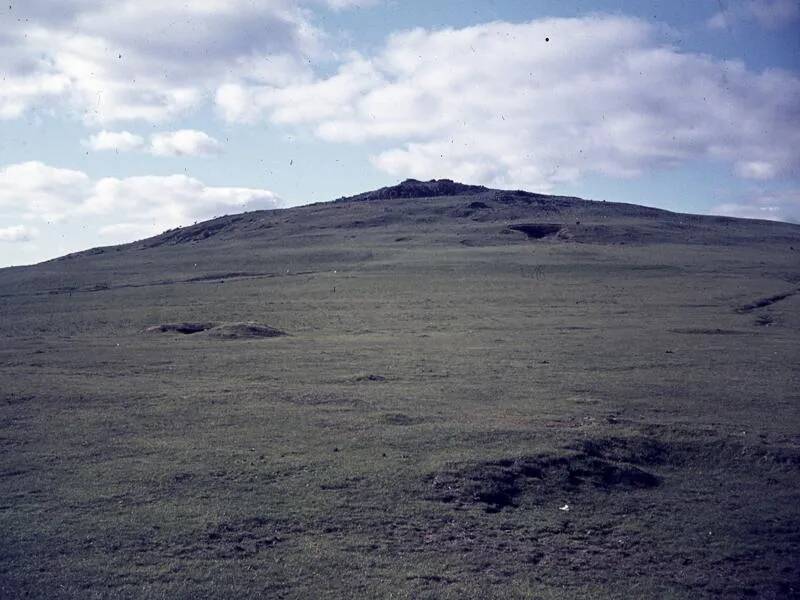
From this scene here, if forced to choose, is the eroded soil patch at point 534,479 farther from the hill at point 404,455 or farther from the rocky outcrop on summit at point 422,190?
the rocky outcrop on summit at point 422,190

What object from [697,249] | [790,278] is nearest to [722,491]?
[790,278]

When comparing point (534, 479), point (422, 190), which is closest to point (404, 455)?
point (534, 479)

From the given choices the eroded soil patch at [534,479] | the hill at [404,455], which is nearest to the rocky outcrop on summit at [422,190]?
the hill at [404,455]

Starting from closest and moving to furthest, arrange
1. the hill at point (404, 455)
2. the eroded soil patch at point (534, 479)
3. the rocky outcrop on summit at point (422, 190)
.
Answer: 1. the hill at point (404, 455)
2. the eroded soil patch at point (534, 479)
3. the rocky outcrop on summit at point (422, 190)

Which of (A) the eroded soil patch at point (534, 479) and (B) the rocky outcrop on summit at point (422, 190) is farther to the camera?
(B) the rocky outcrop on summit at point (422, 190)

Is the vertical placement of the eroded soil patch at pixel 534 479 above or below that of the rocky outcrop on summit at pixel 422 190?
below

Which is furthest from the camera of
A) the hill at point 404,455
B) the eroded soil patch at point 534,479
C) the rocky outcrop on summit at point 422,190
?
the rocky outcrop on summit at point 422,190

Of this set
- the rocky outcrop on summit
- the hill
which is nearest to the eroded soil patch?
the hill

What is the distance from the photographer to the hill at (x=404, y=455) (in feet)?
29.5

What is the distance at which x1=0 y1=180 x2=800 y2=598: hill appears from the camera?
29.5 ft

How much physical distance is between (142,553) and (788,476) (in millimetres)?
10347

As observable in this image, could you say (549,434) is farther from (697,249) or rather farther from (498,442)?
(697,249)

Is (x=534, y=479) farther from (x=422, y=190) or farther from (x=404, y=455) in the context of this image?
(x=422, y=190)

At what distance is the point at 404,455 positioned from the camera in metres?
12.9
